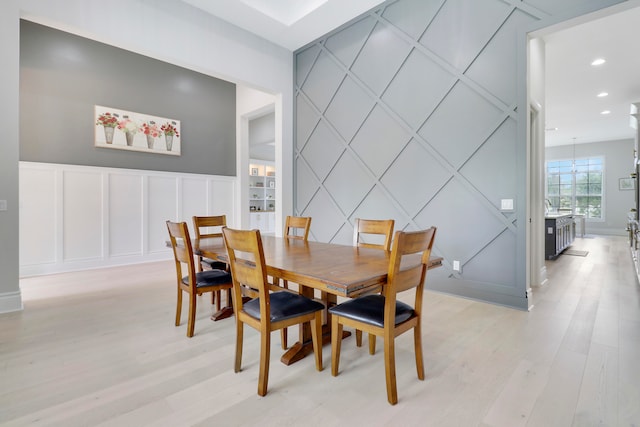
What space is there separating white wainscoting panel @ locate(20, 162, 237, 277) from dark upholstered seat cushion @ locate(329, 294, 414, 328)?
446 centimetres

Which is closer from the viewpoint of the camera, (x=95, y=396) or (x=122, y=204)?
(x=95, y=396)

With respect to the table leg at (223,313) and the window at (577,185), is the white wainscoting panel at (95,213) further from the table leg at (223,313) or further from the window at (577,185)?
the window at (577,185)

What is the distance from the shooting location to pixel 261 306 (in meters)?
1.52

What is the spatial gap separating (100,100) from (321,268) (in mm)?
4959

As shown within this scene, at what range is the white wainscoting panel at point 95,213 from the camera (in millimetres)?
4016

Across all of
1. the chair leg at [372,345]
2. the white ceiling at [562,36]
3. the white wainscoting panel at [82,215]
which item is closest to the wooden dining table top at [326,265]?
the chair leg at [372,345]

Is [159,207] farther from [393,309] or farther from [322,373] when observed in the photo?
[393,309]

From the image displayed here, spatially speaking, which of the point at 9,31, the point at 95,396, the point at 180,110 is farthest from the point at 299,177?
the point at 95,396

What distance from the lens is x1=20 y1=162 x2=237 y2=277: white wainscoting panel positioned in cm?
402

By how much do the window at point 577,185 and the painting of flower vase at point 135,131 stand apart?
39.5 ft

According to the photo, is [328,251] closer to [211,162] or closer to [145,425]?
[145,425]

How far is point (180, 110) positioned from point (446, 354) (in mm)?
5663

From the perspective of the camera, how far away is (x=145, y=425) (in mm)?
1323

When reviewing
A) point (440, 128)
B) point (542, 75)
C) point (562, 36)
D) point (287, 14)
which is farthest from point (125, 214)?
A: point (562, 36)
